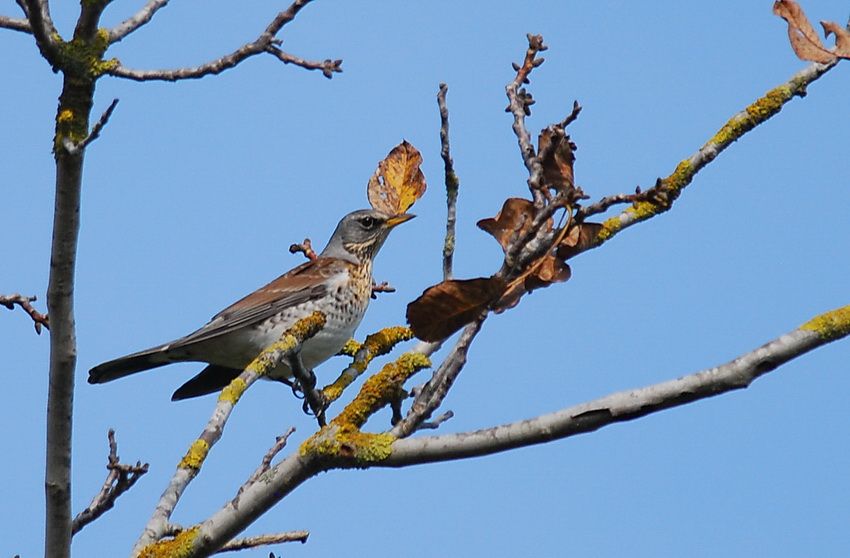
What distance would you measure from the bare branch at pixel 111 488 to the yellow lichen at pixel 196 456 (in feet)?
1.96

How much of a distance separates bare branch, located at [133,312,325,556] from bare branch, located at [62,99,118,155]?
107cm

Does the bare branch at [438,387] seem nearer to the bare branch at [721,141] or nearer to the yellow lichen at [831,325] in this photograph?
the bare branch at [721,141]

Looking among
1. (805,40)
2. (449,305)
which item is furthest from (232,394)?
(805,40)

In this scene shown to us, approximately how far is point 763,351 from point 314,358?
17.5 feet

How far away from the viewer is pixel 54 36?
3645mm

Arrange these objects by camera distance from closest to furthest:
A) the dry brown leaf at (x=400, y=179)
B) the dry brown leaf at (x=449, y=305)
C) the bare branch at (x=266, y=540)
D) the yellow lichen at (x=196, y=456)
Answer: the dry brown leaf at (x=449, y=305) < the yellow lichen at (x=196, y=456) < the bare branch at (x=266, y=540) < the dry brown leaf at (x=400, y=179)

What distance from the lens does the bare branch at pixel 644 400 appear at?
2938 mm

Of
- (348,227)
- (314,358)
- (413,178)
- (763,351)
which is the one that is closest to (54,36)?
(413,178)

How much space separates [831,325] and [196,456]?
2.05m

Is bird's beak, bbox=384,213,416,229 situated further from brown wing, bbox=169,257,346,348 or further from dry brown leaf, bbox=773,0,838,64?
dry brown leaf, bbox=773,0,838,64

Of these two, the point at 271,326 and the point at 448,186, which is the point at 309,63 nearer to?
the point at 448,186

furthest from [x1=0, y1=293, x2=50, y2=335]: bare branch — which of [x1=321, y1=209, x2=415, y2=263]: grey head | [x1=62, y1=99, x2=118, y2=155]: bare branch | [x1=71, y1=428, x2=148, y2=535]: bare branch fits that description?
[x1=321, y1=209, x2=415, y2=263]: grey head

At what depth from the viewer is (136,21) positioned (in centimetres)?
399

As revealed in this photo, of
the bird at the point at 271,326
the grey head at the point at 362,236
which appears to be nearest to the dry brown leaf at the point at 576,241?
the bird at the point at 271,326
